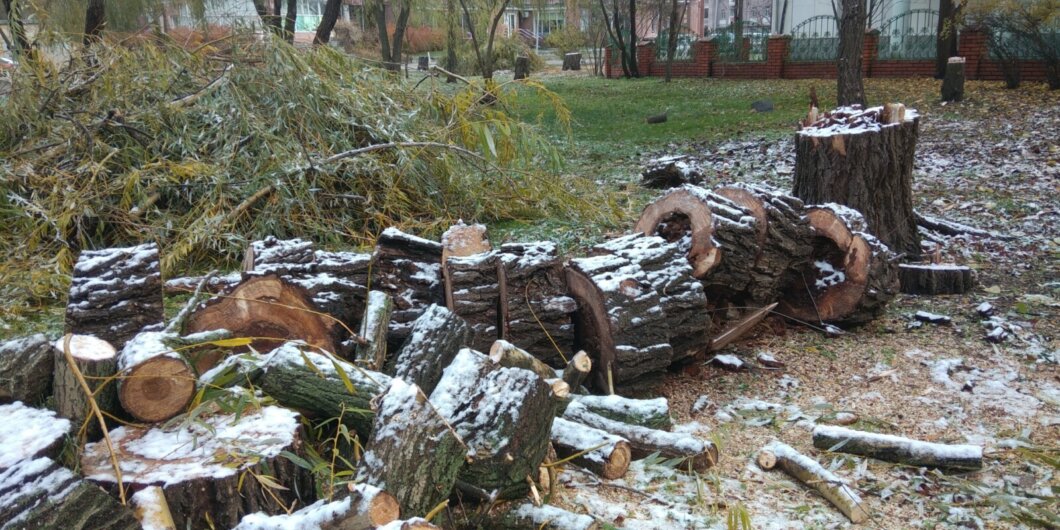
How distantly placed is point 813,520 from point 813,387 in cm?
135

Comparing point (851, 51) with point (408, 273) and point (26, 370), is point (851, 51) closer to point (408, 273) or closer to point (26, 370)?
point (408, 273)

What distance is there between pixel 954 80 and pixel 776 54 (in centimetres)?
835

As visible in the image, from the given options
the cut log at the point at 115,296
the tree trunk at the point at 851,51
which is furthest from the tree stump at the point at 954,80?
the cut log at the point at 115,296

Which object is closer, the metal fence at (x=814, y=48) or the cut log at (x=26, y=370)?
the cut log at (x=26, y=370)

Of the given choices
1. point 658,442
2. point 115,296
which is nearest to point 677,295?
point 658,442

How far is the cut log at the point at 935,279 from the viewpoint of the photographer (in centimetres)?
536

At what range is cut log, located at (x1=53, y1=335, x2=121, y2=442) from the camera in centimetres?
261

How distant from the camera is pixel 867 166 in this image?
5.54 metres

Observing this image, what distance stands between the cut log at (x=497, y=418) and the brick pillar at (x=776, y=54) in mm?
20095

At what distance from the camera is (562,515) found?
2.69m

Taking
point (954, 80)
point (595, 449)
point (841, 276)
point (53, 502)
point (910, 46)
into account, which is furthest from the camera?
point (910, 46)

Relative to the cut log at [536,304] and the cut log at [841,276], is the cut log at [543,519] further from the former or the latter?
the cut log at [841,276]

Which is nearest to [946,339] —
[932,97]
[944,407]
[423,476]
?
[944,407]

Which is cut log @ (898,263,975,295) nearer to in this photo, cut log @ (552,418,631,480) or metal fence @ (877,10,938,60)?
cut log @ (552,418,631,480)
